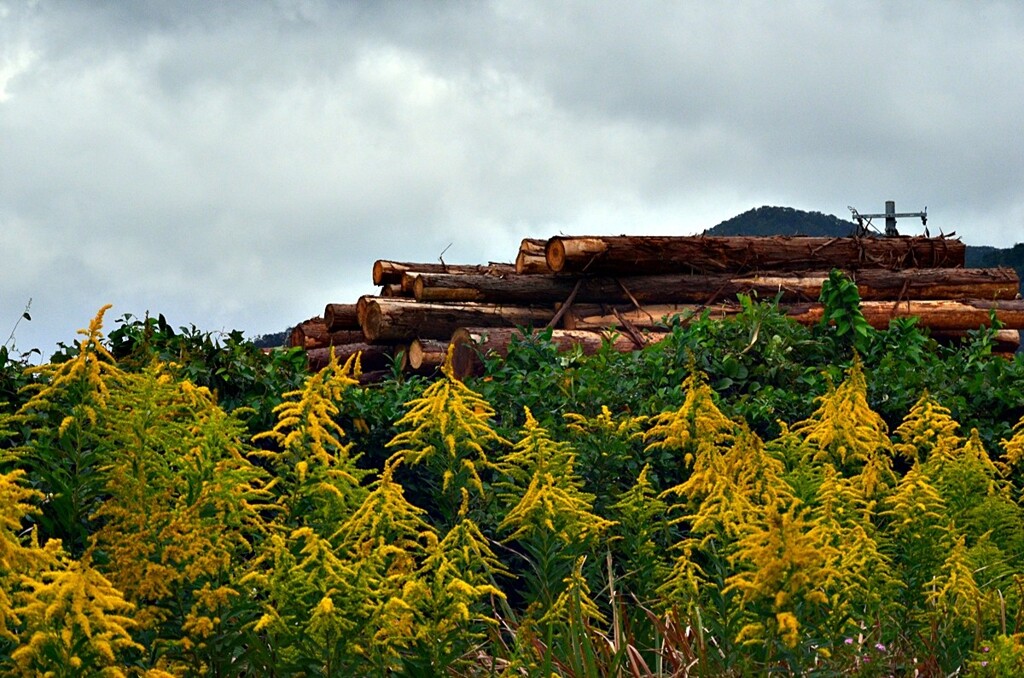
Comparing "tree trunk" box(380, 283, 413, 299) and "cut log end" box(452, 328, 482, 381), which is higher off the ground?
"tree trunk" box(380, 283, 413, 299)

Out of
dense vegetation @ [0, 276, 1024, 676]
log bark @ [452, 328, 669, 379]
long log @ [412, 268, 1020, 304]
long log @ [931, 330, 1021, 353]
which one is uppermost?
long log @ [412, 268, 1020, 304]

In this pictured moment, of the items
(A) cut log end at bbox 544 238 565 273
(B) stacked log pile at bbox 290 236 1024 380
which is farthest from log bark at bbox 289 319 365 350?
(A) cut log end at bbox 544 238 565 273

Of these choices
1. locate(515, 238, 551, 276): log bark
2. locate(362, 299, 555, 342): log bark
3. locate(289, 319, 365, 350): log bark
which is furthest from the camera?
locate(289, 319, 365, 350): log bark

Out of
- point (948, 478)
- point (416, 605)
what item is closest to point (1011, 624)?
point (948, 478)

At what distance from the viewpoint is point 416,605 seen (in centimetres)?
466

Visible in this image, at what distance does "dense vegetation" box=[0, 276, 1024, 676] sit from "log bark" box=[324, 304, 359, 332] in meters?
7.63

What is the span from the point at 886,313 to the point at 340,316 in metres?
7.03

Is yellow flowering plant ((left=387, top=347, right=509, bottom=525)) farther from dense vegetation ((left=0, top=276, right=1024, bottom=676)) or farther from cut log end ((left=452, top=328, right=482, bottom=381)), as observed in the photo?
cut log end ((left=452, top=328, right=482, bottom=381))

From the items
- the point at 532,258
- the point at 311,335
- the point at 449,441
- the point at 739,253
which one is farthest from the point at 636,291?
the point at 449,441

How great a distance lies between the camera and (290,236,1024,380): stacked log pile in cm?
1372

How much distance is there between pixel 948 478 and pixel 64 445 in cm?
470

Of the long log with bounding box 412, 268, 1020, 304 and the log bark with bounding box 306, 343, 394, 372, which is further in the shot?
the log bark with bounding box 306, 343, 394, 372

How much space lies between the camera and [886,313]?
15148 millimetres

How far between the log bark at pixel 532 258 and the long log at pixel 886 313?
74 cm
